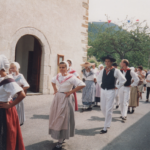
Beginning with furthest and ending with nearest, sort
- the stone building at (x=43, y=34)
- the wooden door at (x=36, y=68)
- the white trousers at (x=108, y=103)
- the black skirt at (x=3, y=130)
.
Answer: the wooden door at (x=36, y=68)
the stone building at (x=43, y=34)
the white trousers at (x=108, y=103)
the black skirt at (x=3, y=130)

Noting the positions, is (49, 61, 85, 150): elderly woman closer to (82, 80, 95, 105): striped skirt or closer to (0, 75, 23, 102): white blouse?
(0, 75, 23, 102): white blouse

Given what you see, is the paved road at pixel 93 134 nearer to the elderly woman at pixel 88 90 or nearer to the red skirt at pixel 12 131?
the elderly woman at pixel 88 90

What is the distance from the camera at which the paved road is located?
161 inches

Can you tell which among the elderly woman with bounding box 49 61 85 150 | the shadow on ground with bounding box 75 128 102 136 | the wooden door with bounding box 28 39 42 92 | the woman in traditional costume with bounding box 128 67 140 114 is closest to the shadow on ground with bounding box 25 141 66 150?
the elderly woman with bounding box 49 61 85 150

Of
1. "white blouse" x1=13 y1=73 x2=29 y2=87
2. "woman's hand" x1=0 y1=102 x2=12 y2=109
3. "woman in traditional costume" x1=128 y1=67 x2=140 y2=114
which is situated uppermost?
"white blouse" x1=13 y1=73 x2=29 y2=87

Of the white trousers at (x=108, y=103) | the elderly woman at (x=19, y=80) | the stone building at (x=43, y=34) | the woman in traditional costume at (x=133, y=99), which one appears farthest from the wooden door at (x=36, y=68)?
the white trousers at (x=108, y=103)

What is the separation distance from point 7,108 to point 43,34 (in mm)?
8721

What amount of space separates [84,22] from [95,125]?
946 centimetres

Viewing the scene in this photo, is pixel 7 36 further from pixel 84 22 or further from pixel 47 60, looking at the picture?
pixel 84 22

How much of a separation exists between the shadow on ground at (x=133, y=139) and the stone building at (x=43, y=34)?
6183mm

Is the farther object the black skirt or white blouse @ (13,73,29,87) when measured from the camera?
white blouse @ (13,73,29,87)

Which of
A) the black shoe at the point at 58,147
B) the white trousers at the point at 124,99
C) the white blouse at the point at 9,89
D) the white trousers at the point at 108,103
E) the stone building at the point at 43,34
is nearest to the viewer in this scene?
the white blouse at the point at 9,89

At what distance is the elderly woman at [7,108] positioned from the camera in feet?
8.16

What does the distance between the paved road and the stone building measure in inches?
171
